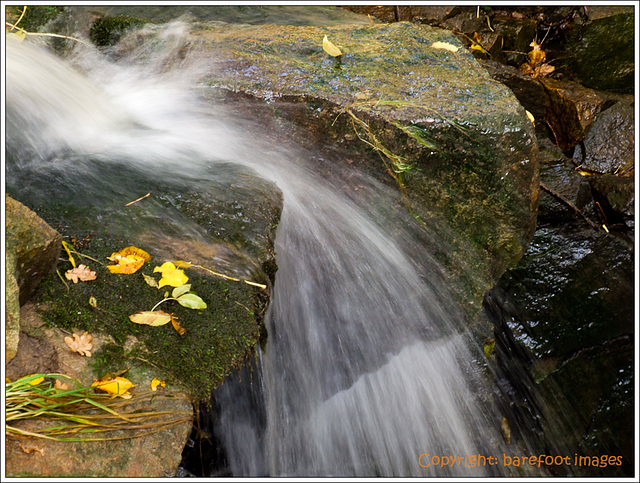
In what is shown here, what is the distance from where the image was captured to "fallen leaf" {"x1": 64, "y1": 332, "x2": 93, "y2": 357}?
7.05 ft

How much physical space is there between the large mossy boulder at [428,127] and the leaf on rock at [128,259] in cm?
143

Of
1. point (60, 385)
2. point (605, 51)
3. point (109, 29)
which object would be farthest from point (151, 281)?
point (605, 51)

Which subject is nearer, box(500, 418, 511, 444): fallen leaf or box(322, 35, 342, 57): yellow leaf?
box(322, 35, 342, 57): yellow leaf

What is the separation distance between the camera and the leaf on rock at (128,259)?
2.38 metres

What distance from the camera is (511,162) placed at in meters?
3.07

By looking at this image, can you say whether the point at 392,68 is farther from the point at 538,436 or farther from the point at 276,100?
the point at 538,436

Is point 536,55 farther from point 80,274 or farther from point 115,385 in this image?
point 115,385

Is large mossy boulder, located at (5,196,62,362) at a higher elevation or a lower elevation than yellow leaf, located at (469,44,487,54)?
lower

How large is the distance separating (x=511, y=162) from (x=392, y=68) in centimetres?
119

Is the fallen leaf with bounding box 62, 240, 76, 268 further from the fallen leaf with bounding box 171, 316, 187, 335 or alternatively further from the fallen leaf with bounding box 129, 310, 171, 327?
the fallen leaf with bounding box 171, 316, 187, 335

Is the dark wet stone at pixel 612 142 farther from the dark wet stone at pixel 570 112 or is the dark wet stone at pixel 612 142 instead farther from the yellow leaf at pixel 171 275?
the yellow leaf at pixel 171 275

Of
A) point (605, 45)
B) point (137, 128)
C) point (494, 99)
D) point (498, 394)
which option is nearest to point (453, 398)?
point (498, 394)

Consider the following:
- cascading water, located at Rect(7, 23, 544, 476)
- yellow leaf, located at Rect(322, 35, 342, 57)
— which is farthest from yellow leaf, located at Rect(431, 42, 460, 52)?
cascading water, located at Rect(7, 23, 544, 476)

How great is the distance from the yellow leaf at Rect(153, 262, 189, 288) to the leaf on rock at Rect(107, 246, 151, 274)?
0.10 metres
